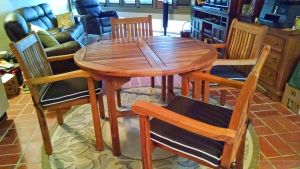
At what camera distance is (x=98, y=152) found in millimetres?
1847

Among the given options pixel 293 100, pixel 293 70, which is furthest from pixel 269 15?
pixel 293 100

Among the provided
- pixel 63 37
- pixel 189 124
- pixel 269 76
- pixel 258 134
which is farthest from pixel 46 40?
pixel 269 76

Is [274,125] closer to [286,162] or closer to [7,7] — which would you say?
[286,162]

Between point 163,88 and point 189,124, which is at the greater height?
point 189,124

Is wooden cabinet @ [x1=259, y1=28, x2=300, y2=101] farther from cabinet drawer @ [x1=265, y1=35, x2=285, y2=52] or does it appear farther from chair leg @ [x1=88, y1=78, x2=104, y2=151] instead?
chair leg @ [x1=88, y1=78, x2=104, y2=151]

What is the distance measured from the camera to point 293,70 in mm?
2395

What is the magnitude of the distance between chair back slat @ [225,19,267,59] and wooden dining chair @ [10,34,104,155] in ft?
4.18

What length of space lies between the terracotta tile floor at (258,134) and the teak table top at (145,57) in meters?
0.85

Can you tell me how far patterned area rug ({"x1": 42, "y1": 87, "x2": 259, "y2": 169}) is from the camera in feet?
5.60

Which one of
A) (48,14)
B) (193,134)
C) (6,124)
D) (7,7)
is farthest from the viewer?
(48,14)

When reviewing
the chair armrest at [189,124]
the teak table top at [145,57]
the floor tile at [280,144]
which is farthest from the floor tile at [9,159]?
the floor tile at [280,144]

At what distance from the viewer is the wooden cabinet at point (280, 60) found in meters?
2.27

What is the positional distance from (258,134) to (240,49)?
2.49 ft

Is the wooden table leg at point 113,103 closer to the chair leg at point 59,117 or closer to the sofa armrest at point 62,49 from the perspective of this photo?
the chair leg at point 59,117
